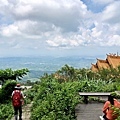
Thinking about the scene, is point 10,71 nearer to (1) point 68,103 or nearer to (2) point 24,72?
(2) point 24,72

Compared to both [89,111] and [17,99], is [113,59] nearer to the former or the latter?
[89,111]

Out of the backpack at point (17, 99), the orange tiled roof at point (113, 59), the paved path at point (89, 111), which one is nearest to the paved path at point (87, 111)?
the paved path at point (89, 111)

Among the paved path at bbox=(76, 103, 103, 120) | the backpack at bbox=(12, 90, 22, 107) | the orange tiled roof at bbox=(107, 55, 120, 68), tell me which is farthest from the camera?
the orange tiled roof at bbox=(107, 55, 120, 68)

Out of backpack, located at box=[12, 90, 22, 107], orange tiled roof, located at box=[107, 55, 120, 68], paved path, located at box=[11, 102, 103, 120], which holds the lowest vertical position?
paved path, located at box=[11, 102, 103, 120]

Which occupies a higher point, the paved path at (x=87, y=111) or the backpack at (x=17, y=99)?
the backpack at (x=17, y=99)

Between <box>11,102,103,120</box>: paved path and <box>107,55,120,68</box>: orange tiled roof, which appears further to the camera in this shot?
<box>107,55,120,68</box>: orange tiled roof

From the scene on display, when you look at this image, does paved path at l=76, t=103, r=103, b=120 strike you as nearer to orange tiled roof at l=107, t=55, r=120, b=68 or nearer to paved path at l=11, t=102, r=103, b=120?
paved path at l=11, t=102, r=103, b=120

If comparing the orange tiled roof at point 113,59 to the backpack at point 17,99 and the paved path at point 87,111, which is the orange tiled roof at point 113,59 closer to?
the paved path at point 87,111

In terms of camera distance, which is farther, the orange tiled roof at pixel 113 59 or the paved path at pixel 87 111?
the orange tiled roof at pixel 113 59

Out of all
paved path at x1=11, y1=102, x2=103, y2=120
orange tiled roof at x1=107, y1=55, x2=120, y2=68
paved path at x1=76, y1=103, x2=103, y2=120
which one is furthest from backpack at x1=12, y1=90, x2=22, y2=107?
orange tiled roof at x1=107, y1=55, x2=120, y2=68

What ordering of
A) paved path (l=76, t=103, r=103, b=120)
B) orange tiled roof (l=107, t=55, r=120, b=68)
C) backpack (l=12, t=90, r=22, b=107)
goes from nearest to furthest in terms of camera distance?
paved path (l=76, t=103, r=103, b=120) < backpack (l=12, t=90, r=22, b=107) < orange tiled roof (l=107, t=55, r=120, b=68)

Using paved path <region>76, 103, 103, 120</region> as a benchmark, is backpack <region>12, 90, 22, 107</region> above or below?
above

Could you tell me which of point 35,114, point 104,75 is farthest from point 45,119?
point 104,75

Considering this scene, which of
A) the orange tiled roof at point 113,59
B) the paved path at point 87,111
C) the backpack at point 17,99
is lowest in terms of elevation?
the paved path at point 87,111
